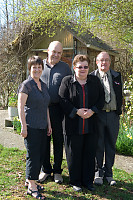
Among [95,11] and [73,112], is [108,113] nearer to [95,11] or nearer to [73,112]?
[73,112]

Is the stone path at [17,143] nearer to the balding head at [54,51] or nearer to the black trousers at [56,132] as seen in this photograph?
the black trousers at [56,132]

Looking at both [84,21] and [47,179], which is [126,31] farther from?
[47,179]

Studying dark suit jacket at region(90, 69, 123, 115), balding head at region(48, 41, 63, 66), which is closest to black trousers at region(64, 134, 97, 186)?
dark suit jacket at region(90, 69, 123, 115)

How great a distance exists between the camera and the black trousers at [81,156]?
341 centimetres

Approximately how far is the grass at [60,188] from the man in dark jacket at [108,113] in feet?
0.65

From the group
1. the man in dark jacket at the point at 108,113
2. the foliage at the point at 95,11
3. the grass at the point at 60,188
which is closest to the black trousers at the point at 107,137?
the man in dark jacket at the point at 108,113

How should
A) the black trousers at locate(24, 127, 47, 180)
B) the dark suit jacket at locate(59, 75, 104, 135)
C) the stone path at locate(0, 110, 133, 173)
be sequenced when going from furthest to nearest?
the stone path at locate(0, 110, 133, 173) < the dark suit jacket at locate(59, 75, 104, 135) < the black trousers at locate(24, 127, 47, 180)

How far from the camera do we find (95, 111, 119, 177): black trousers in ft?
12.1

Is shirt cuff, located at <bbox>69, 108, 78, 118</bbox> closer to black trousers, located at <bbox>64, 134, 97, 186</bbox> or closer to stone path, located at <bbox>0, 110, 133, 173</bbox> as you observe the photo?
black trousers, located at <bbox>64, 134, 97, 186</bbox>

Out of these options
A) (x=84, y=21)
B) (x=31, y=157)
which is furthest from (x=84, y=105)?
(x=84, y=21)

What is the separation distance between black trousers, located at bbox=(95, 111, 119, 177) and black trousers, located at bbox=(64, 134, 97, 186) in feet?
0.94

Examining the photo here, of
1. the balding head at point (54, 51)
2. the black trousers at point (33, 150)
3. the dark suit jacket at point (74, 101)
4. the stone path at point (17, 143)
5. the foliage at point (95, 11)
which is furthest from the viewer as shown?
the foliage at point (95, 11)

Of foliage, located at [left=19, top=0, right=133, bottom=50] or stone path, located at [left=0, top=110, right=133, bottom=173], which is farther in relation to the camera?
foliage, located at [left=19, top=0, right=133, bottom=50]

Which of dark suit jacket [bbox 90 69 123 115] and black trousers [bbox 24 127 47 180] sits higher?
dark suit jacket [bbox 90 69 123 115]
